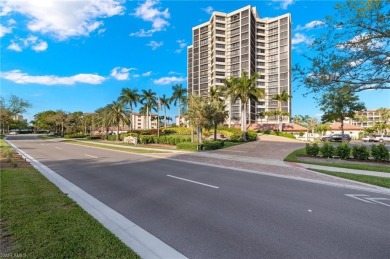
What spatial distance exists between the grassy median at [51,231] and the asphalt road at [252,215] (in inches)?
43.3

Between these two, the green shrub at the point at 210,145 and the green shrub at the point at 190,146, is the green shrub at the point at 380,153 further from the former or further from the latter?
the green shrub at the point at 190,146

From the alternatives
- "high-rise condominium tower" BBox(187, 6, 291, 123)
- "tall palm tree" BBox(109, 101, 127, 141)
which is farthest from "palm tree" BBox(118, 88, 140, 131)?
"high-rise condominium tower" BBox(187, 6, 291, 123)

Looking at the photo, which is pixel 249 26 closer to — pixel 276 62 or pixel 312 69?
pixel 276 62

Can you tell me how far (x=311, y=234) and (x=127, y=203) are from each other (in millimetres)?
5027

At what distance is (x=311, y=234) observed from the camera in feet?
15.9

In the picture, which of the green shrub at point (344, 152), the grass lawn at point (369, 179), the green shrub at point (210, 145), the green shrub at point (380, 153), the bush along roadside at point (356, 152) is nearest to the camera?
the grass lawn at point (369, 179)

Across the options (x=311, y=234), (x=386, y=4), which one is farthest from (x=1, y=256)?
(x=386, y=4)

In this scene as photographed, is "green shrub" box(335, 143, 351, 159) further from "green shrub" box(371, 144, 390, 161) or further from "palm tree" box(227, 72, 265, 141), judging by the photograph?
"palm tree" box(227, 72, 265, 141)

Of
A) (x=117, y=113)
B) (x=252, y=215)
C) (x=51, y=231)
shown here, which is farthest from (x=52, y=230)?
(x=117, y=113)

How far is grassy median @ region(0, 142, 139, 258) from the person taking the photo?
3.81 meters

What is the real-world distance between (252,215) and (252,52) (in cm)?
9710

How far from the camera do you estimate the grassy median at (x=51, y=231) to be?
12.5ft

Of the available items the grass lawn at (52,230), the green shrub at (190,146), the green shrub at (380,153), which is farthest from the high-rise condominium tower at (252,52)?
the grass lawn at (52,230)

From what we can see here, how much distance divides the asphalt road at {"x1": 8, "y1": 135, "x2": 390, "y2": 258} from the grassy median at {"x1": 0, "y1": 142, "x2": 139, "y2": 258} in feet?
3.61
